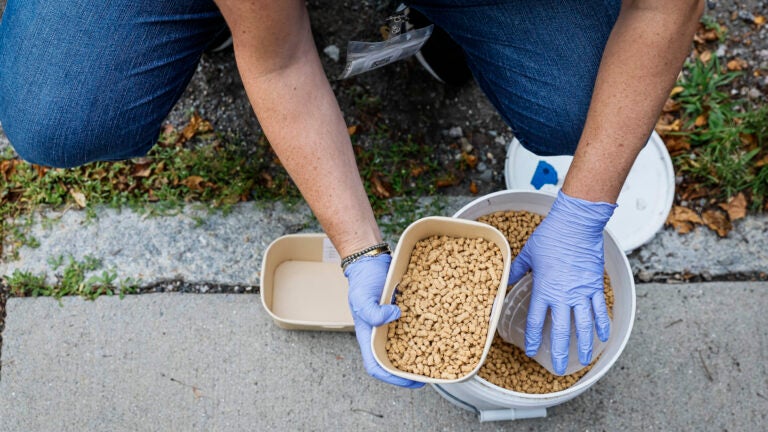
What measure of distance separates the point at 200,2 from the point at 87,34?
270mm

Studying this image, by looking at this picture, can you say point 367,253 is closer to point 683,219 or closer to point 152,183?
point 152,183

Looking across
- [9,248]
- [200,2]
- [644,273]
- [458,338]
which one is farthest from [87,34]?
[644,273]

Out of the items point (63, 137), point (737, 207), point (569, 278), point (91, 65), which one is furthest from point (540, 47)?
point (63, 137)

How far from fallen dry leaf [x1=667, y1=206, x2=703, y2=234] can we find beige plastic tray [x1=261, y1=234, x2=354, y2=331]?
101 cm

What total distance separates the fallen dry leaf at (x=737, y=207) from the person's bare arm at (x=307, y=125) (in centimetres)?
115

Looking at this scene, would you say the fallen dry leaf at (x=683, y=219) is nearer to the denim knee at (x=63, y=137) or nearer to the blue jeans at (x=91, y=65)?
the blue jeans at (x=91, y=65)

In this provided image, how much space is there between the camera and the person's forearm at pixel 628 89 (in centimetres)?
127

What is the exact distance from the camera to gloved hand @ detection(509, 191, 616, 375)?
1.38 metres

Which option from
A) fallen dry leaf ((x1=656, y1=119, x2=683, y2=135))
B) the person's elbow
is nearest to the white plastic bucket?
the person's elbow

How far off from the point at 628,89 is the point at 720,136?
79cm

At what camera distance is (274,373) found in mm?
1750

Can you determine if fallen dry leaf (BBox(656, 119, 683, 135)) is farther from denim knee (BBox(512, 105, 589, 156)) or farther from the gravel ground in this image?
denim knee (BBox(512, 105, 589, 156))

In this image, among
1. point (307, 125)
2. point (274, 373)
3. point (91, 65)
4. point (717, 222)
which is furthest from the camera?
point (717, 222)

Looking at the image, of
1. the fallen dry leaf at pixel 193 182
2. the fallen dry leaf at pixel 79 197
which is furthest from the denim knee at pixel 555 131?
the fallen dry leaf at pixel 79 197
